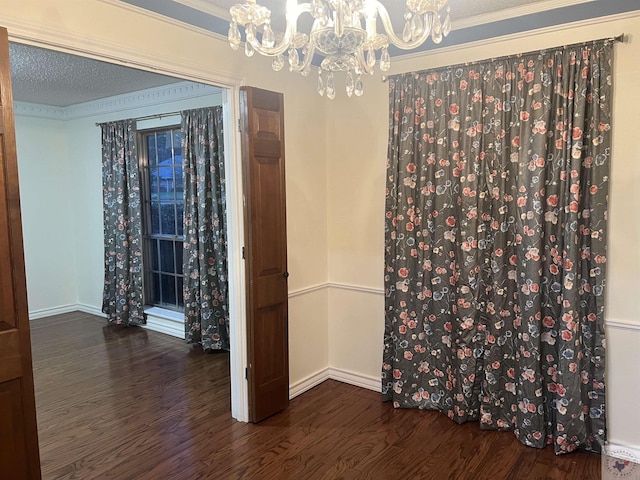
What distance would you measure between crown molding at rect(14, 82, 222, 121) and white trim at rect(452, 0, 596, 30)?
234cm

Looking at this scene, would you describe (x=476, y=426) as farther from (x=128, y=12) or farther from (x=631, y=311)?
(x=128, y=12)

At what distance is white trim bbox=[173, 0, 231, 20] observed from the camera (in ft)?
8.04

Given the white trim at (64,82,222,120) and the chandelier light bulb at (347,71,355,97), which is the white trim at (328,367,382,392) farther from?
the white trim at (64,82,222,120)

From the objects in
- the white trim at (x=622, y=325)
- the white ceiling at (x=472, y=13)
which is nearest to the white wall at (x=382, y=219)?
the white trim at (x=622, y=325)

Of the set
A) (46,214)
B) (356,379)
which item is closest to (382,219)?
(356,379)

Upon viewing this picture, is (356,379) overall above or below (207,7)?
below

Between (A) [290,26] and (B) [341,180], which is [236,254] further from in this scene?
(A) [290,26]

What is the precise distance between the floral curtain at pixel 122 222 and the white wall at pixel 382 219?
2.69 metres

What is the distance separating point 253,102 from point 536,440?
2804 mm

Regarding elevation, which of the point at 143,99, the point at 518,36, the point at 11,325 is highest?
the point at 143,99

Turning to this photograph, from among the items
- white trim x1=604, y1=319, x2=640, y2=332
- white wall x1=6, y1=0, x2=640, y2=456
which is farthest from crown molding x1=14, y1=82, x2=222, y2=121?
white trim x1=604, y1=319, x2=640, y2=332

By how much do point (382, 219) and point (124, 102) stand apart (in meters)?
3.60

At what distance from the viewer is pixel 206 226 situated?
4.62 meters

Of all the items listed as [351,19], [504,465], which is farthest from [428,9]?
[504,465]
